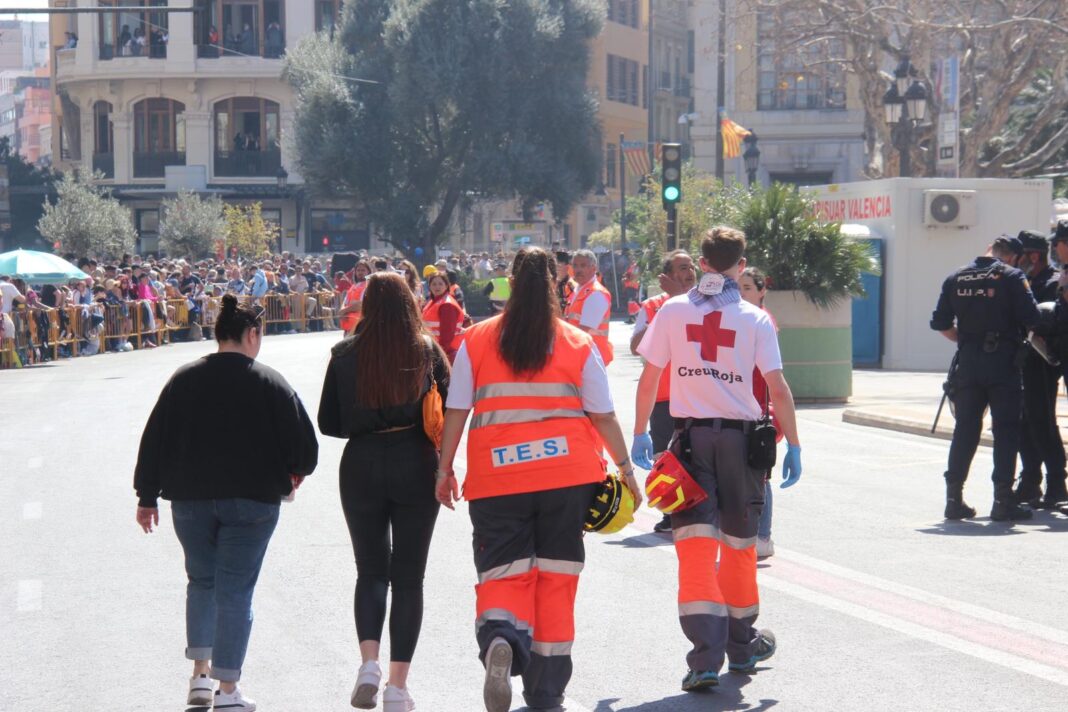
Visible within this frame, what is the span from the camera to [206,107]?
6400cm

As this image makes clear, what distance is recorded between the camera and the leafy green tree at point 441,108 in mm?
49875

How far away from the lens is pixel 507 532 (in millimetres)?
5711

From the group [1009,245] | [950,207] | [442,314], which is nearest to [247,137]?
[950,207]

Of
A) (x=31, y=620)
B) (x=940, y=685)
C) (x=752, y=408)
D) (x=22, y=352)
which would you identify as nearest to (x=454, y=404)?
(x=752, y=408)

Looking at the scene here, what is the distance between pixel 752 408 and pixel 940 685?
134cm

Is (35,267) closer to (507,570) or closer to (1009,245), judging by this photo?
(1009,245)

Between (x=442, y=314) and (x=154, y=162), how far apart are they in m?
53.0

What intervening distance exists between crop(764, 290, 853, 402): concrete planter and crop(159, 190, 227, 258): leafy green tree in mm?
38901

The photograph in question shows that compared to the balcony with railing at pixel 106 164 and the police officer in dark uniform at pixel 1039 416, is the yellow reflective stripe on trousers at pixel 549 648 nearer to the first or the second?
the police officer in dark uniform at pixel 1039 416

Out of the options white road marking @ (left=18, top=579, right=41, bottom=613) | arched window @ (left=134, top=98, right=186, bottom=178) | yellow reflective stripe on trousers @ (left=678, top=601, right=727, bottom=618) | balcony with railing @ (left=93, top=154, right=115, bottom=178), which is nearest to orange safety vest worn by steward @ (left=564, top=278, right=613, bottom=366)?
white road marking @ (left=18, top=579, right=41, bottom=613)

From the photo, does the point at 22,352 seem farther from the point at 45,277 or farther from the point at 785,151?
the point at 785,151

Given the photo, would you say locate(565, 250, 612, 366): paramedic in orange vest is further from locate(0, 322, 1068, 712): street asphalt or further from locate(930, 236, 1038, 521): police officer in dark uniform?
locate(930, 236, 1038, 521): police officer in dark uniform

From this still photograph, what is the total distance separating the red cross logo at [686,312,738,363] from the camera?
6.40 metres

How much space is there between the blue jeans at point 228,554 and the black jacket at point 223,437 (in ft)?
0.17
